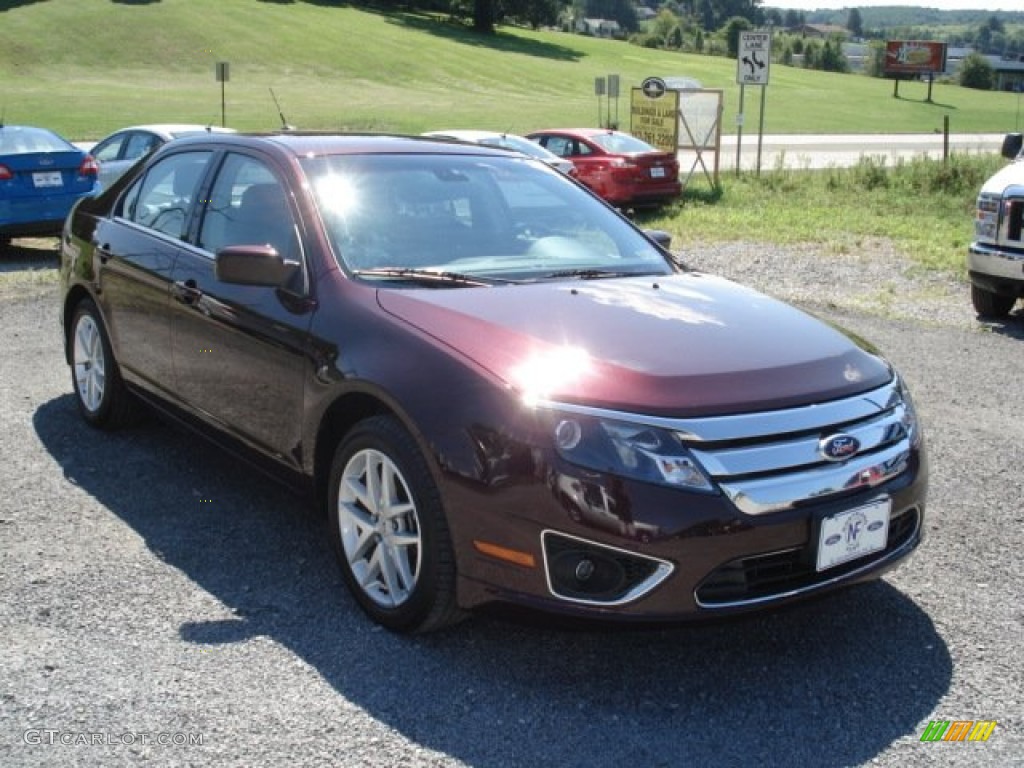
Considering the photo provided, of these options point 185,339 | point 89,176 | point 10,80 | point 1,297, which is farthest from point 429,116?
point 185,339

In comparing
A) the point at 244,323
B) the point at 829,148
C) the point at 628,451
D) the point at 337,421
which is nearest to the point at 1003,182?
the point at 244,323

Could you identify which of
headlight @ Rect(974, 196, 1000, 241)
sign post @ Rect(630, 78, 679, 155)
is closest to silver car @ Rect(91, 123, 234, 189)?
headlight @ Rect(974, 196, 1000, 241)

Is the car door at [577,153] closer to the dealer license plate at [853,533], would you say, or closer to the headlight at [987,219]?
the headlight at [987,219]

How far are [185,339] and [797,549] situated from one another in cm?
289

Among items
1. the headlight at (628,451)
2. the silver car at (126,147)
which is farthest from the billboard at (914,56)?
the headlight at (628,451)

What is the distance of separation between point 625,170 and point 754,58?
564 centimetres

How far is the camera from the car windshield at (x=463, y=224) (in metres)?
4.40

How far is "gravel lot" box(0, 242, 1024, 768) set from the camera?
325 cm

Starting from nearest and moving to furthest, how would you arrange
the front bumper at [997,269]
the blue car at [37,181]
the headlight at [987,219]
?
the front bumper at [997,269] → the headlight at [987,219] → the blue car at [37,181]

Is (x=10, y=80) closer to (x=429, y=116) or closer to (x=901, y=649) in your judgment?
(x=429, y=116)

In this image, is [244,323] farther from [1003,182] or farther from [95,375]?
[1003,182]

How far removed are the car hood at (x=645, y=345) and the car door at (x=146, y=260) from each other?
1.60 meters

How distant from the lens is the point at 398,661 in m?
3.71

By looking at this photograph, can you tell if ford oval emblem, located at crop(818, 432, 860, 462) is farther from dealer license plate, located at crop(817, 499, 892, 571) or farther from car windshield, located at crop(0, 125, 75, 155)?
car windshield, located at crop(0, 125, 75, 155)
